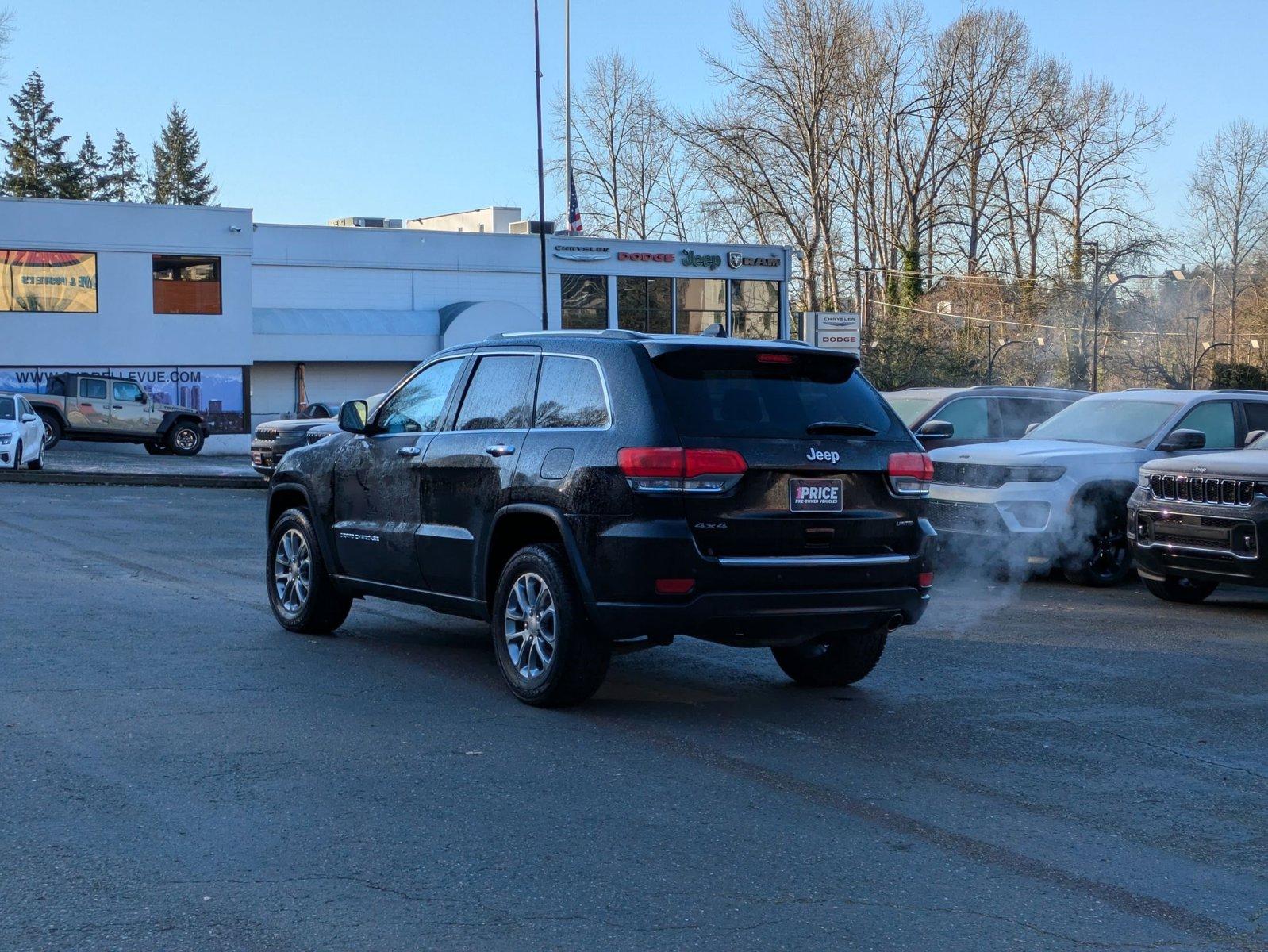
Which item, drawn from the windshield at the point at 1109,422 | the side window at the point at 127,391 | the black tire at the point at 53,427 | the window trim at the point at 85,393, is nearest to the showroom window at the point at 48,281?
the side window at the point at 127,391

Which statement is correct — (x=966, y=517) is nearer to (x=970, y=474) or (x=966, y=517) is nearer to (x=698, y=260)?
(x=970, y=474)

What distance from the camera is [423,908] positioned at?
443cm

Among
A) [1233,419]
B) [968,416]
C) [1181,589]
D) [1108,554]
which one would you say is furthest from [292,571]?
[1233,419]

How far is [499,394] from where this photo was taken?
7984mm

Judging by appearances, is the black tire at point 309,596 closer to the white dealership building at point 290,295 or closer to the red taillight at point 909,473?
the red taillight at point 909,473

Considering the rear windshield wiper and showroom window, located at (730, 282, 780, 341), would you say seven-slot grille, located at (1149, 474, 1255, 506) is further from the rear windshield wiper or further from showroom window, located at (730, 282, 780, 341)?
showroom window, located at (730, 282, 780, 341)

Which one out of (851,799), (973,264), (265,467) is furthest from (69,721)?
(973,264)

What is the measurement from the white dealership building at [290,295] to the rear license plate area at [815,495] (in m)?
38.3

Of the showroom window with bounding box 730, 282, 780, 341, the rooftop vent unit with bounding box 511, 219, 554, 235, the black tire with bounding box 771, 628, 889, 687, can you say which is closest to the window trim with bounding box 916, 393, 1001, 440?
the black tire with bounding box 771, 628, 889, 687

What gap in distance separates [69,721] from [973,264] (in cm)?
6302

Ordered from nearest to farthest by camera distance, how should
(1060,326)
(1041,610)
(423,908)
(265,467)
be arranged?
(423,908) → (1041,610) → (265,467) → (1060,326)

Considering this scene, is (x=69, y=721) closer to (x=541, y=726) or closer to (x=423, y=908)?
(x=541, y=726)

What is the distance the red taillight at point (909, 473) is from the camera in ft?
23.8

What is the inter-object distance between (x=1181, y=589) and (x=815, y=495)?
6.04 m
